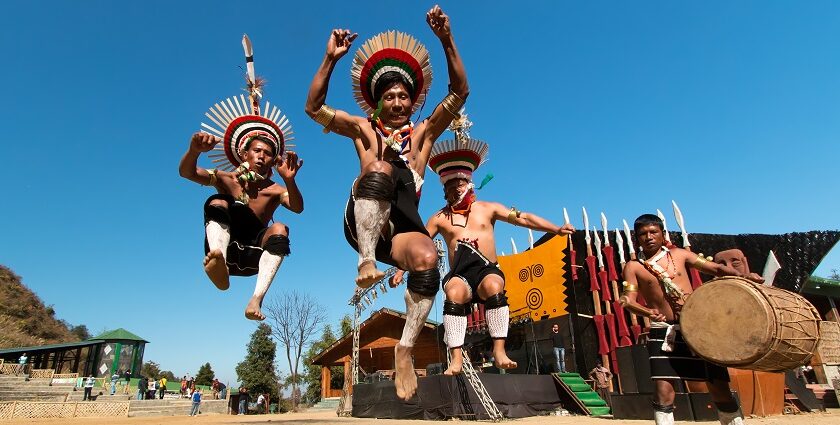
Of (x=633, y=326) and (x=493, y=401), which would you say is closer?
(x=493, y=401)

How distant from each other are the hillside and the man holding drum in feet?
168

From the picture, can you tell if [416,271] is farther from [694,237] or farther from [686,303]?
[694,237]

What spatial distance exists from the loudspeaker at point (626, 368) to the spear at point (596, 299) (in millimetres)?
4487

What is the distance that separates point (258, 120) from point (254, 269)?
4.43 ft

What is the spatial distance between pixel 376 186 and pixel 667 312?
3855 mm

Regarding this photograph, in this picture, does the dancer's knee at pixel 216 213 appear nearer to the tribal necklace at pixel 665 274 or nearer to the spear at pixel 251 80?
the spear at pixel 251 80

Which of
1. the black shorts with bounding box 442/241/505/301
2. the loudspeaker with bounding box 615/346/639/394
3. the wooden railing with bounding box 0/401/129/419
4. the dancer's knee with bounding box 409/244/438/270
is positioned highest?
the black shorts with bounding box 442/241/505/301

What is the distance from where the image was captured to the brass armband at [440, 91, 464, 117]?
127 inches

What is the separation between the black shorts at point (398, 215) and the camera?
9.05 ft

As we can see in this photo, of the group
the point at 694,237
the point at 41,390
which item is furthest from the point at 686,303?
the point at 41,390

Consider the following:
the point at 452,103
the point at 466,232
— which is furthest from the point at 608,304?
the point at 452,103

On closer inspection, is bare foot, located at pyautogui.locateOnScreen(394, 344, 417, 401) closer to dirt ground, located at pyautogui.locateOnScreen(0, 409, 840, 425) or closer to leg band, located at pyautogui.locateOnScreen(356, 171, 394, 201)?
leg band, located at pyautogui.locateOnScreen(356, 171, 394, 201)

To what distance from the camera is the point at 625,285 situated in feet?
16.1

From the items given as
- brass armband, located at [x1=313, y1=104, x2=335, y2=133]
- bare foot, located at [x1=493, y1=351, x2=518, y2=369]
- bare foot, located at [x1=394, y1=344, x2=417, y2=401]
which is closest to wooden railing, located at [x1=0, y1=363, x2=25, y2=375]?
brass armband, located at [x1=313, y1=104, x2=335, y2=133]
